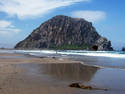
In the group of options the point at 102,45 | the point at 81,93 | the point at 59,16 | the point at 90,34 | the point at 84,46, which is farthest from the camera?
the point at 59,16

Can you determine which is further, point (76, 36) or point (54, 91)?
point (76, 36)

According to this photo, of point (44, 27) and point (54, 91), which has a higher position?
point (44, 27)

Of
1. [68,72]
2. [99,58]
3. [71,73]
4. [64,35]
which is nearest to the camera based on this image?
[71,73]

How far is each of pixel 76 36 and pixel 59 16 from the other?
26.5 meters

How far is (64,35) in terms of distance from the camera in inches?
6732

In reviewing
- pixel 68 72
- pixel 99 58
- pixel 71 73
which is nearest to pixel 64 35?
pixel 99 58

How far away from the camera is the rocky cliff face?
165250mm

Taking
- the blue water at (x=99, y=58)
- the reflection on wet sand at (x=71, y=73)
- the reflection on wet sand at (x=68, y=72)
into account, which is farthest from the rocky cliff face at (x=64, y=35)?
the reflection on wet sand at (x=71, y=73)

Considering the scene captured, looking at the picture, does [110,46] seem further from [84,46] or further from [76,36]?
[76,36]

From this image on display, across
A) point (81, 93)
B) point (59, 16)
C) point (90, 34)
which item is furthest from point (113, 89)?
point (59, 16)

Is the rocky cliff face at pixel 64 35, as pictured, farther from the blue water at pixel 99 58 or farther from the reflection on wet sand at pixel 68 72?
the reflection on wet sand at pixel 68 72

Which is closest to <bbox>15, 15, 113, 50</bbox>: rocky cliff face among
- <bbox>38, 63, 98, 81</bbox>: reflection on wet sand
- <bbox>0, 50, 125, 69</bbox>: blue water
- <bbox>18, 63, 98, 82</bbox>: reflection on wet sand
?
<bbox>0, 50, 125, 69</bbox>: blue water

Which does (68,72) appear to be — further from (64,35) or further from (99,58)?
(64,35)

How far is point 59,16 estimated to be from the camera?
18000 cm
